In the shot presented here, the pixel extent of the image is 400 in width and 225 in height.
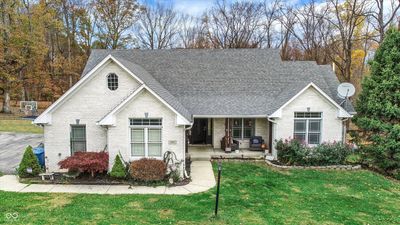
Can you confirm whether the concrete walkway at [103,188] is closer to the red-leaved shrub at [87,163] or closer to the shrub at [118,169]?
the shrub at [118,169]

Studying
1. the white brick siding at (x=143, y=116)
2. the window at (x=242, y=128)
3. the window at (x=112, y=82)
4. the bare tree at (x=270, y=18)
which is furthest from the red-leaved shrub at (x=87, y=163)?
the bare tree at (x=270, y=18)

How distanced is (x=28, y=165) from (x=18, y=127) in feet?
55.8

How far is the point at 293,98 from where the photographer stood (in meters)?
15.2

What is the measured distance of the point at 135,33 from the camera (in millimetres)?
41781

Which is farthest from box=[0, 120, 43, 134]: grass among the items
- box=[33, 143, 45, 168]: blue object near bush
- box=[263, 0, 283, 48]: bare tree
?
box=[263, 0, 283, 48]: bare tree

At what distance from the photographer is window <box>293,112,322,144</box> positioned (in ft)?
51.0

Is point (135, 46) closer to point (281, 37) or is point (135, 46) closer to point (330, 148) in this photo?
point (281, 37)

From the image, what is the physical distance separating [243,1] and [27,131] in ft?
108

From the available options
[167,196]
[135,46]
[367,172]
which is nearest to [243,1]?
[135,46]

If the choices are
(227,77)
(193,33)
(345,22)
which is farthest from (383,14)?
(193,33)

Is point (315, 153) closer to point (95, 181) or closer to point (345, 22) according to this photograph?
point (95, 181)

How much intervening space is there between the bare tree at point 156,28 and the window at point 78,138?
3042 centimetres

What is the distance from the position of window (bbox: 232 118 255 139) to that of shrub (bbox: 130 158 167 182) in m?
6.98

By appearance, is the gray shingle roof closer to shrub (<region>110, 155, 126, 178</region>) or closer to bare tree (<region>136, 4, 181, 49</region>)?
shrub (<region>110, 155, 126, 178</region>)
